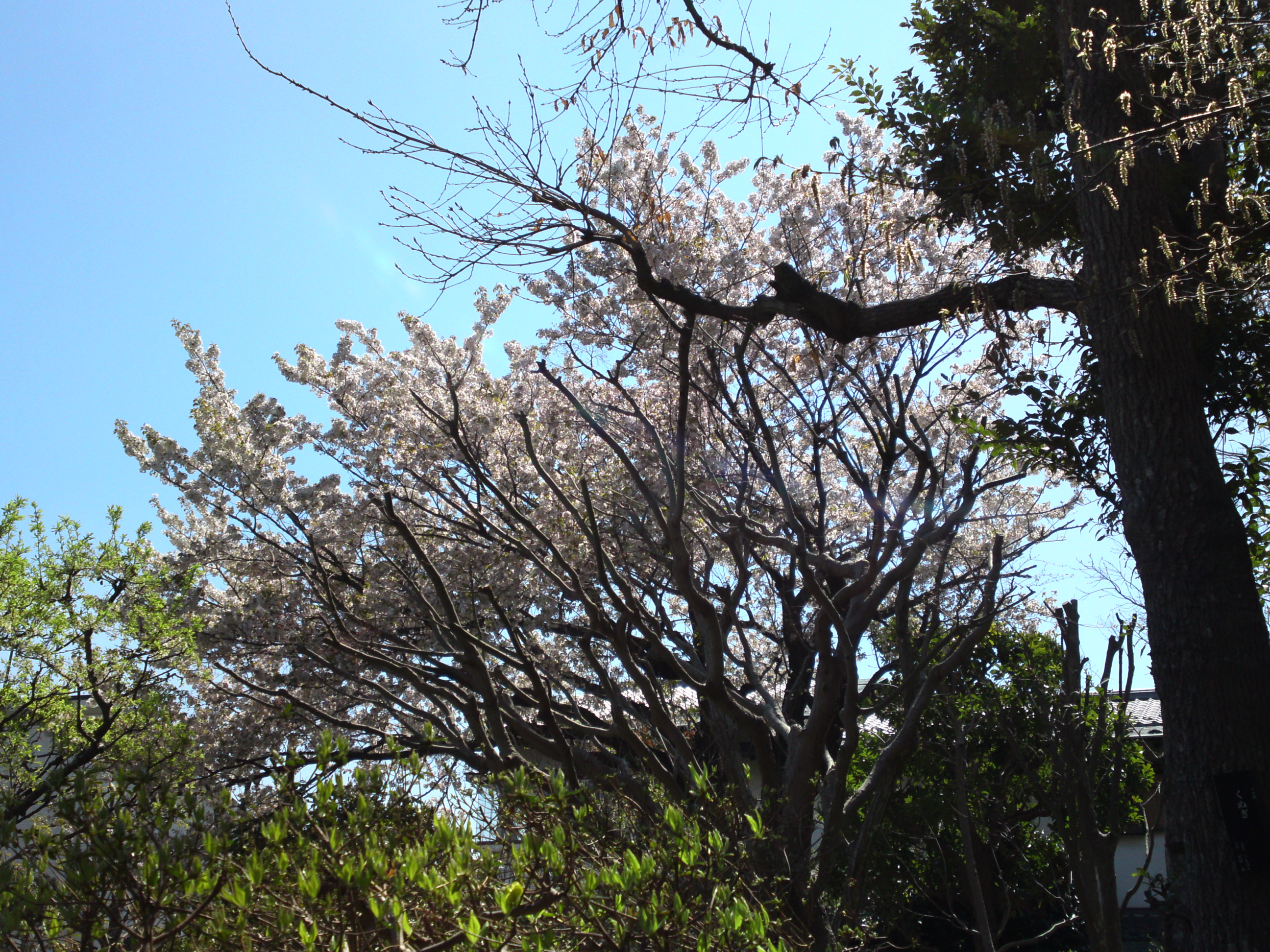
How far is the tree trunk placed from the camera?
341 centimetres

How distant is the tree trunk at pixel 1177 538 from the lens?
341cm

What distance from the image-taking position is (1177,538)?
3740mm

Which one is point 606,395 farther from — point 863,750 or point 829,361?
point 863,750

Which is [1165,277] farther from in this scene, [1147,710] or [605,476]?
[1147,710]

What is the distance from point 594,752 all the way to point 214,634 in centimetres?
518

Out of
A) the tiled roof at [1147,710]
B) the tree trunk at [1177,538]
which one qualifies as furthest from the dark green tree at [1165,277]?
the tiled roof at [1147,710]

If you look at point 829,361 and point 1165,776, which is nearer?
point 1165,776

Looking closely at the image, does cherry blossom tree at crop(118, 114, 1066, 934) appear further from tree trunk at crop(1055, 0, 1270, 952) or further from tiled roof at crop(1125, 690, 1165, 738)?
tiled roof at crop(1125, 690, 1165, 738)

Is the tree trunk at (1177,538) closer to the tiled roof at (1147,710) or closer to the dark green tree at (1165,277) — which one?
the dark green tree at (1165,277)

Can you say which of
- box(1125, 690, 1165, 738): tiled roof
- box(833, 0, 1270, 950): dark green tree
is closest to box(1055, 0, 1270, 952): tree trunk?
box(833, 0, 1270, 950): dark green tree

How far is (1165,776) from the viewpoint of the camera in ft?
12.0

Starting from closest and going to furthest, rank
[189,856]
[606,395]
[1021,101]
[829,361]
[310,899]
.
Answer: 1. [310,899]
2. [189,856]
3. [1021,101]
4. [829,361]
5. [606,395]

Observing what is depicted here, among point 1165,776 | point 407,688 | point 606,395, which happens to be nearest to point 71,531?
point 407,688

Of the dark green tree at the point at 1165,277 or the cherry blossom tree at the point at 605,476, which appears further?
the cherry blossom tree at the point at 605,476
